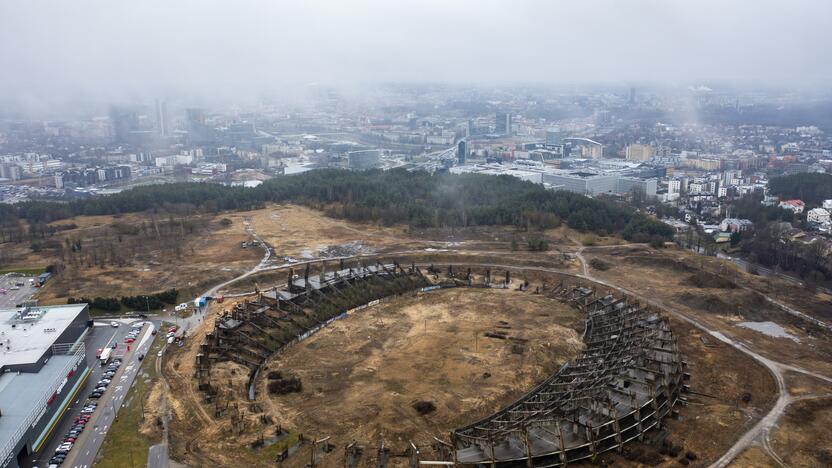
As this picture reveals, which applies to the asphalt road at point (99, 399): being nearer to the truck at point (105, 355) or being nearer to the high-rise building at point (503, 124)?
the truck at point (105, 355)

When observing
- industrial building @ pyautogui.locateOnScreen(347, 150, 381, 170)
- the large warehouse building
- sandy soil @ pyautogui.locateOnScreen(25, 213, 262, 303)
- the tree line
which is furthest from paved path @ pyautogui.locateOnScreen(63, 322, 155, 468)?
industrial building @ pyautogui.locateOnScreen(347, 150, 381, 170)

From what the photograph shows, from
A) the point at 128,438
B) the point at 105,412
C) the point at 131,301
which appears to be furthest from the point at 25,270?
the point at 128,438

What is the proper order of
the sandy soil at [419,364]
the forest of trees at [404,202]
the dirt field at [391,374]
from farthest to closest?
1. the forest of trees at [404,202]
2. the sandy soil at [419,364]
3. the dirt field at [391,374]

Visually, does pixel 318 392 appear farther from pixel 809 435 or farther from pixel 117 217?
pixel 117 217

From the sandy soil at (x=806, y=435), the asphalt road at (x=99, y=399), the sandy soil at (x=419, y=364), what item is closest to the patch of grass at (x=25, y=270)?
the asphalt road at (x=99, y=399)

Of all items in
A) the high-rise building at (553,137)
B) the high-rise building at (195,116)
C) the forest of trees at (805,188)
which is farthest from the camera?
the high-rise building at (195,116)

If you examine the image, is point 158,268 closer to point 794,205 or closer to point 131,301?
point 131,301
